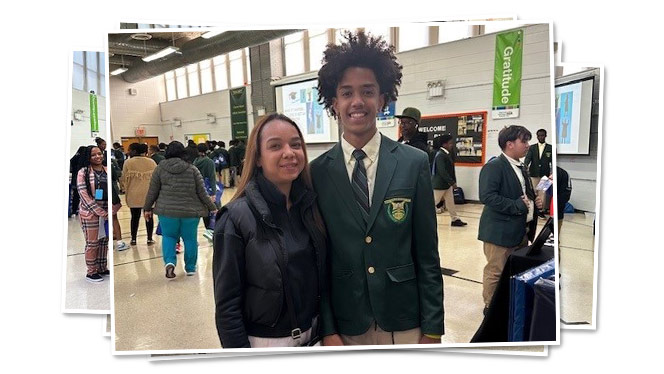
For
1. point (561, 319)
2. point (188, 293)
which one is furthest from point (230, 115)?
point (561, 319)

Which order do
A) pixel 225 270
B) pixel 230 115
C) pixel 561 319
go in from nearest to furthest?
pixel 225 270 < pixel 230 115 < pixel 561 319

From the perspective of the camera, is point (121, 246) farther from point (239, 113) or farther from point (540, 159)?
point (540, 159)

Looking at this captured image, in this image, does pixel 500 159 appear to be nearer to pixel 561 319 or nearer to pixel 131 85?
pixel 561 319

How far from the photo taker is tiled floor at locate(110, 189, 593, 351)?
5.72ft

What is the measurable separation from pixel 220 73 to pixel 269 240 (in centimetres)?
84

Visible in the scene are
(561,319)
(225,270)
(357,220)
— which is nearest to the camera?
(225,270)

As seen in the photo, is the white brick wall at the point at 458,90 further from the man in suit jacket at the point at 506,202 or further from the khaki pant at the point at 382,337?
the khaki pant at the point at 382,337

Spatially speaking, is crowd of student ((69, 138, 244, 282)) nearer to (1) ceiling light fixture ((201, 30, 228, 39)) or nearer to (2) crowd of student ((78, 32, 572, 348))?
(2) crowd of student ((78, 32, 572, 348))

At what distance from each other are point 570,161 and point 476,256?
595 mm

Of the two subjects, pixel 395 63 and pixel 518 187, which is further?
pixel 518 187

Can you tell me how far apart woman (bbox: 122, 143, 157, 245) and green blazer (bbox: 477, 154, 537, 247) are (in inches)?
57.9

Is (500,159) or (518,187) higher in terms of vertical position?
(500,159)

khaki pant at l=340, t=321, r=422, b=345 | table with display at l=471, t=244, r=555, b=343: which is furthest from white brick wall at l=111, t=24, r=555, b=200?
khaki pant at l=340, t=321, r=422, b=345

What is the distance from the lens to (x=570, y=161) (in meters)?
1.77
